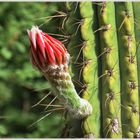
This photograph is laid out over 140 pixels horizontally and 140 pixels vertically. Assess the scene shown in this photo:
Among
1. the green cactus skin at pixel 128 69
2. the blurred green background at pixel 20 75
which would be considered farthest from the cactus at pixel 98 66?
the blurred green background at pixel 20 75

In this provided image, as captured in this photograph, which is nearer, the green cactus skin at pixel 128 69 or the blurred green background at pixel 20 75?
the green cactus skin at pixel 128 69

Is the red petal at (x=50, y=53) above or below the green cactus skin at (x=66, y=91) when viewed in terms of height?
above

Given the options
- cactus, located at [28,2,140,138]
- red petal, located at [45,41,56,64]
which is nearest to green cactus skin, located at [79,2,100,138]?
cactus, located at [28,2,140,138]

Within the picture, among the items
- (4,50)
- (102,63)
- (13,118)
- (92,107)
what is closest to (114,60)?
(102,63)

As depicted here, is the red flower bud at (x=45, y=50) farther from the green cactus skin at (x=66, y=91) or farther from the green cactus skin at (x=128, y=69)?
the green cactus skin at (x=128, y=69)

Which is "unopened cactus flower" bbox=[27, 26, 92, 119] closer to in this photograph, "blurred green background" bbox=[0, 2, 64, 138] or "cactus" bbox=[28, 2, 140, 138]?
"cactus" bbox=[28, 2, 140, 138]

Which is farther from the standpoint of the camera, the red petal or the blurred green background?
the blurred green background
